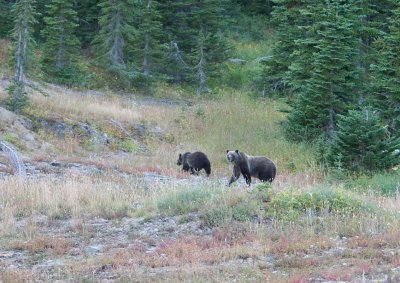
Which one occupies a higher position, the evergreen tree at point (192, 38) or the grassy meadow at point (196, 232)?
the evergreen tree at point (192, 38)

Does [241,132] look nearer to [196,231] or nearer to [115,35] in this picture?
[115,35]

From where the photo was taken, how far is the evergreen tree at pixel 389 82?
22.4 metres

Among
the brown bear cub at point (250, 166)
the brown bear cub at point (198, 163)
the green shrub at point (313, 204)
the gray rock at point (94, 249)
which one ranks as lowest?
the brown bear cub at point (198, 163)

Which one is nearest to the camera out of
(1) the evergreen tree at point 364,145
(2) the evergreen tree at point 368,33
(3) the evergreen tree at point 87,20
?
(1) the evergreen tree at point 364,145

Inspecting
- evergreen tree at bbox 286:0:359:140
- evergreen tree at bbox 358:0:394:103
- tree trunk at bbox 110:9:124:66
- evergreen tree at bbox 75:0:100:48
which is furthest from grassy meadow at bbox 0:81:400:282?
evergreen tree at bbox 75:0:100:48

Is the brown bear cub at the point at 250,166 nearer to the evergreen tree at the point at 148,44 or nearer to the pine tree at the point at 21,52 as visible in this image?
the pine tree at the point at 21,52

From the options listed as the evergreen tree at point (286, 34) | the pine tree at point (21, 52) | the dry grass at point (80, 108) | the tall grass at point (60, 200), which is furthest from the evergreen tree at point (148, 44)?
the tall grass at point (60, 200)

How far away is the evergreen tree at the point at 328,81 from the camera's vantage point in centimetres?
2325

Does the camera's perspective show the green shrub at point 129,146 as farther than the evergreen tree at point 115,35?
No

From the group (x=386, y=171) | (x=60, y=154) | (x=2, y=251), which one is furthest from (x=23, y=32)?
A: (x=2, y=251)

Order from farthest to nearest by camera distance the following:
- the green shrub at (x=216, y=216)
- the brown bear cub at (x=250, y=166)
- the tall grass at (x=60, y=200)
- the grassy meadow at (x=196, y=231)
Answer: the brown bear cub at (x=250, y=166), the tall grass at (x=60, y=200), the green shrub at (x=216, y=216), the grassy meadow at (x=196, y=231)

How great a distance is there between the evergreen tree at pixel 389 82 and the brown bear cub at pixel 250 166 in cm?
642

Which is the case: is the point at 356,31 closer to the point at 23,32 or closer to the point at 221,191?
the point at 23,32

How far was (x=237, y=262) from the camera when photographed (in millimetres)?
8703
